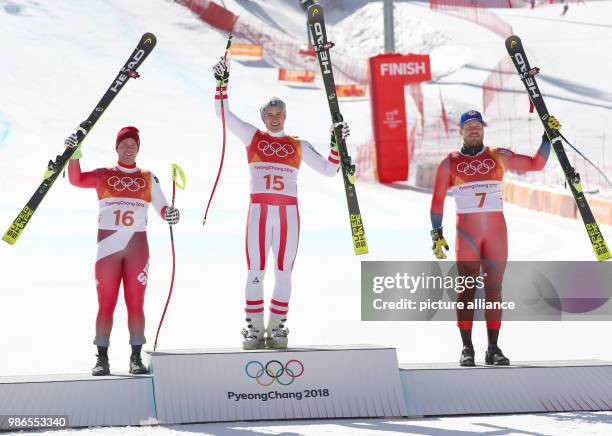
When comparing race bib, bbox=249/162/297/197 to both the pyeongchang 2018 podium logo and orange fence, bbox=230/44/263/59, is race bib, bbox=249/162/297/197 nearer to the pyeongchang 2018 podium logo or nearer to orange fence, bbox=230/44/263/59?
the pyeongchang 2018 podium logo

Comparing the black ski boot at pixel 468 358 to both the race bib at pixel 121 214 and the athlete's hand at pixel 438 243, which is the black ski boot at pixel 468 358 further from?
the race bib at pixel 121 214

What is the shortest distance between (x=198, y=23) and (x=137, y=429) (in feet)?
129

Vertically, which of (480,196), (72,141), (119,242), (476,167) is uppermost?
(72,141)

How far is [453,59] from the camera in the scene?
4631 centimetres

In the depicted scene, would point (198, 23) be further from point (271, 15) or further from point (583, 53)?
point (583, 53)

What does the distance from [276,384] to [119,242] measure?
1324 mm

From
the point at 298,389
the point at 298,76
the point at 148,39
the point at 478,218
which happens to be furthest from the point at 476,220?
the point at 298,76

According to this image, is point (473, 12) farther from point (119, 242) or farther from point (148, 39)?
point (119, 242)

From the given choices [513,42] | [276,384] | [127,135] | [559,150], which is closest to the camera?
[276,384]

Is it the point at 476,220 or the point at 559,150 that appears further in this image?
the point at 559,150

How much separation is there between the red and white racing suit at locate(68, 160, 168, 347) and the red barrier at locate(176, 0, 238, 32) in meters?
38.2

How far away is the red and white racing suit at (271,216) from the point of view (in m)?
6.95

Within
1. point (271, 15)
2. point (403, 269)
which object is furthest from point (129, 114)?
point (403, 269)

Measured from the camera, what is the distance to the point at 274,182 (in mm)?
6988
